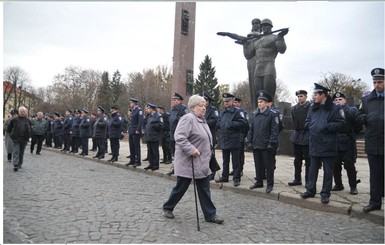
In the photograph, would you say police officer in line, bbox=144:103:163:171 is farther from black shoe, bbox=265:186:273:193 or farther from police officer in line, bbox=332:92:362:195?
police officer in line, bbox=332:92:362:195

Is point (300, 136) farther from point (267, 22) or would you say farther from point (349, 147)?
point (267, 22)

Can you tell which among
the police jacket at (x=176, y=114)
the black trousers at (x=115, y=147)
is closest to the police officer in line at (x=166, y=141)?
the black trousers at (x=115, y=147)

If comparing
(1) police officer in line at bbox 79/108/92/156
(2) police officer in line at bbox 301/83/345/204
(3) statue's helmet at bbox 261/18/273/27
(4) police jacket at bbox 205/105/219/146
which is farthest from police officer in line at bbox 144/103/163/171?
(1) police officer in line at bbox 79/108/92/156

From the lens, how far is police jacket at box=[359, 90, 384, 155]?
5090 millimetres

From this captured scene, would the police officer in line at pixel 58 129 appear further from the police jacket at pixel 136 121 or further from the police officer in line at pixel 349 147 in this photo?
the police officer in line at pixel 349 147

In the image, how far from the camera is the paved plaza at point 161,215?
424 cm

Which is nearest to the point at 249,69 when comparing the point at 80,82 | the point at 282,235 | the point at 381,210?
the point at 381,210

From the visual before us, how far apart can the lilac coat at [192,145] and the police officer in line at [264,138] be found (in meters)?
2.05

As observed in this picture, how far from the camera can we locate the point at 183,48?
18.6 metres

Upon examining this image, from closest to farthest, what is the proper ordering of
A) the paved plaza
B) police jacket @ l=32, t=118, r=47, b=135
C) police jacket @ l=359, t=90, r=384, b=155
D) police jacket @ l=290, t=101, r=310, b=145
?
the paved plaza → police jacket @ l=359, t=90, r=384, b=155 → police jacket @ l=290, t=101, r=310, b=145 → police jacket @ l=32, t=118, r=47, b=135

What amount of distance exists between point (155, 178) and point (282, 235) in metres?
5.37

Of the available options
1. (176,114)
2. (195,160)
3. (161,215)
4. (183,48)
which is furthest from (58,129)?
(195,160)

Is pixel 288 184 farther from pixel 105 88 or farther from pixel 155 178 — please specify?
pixel 105 88

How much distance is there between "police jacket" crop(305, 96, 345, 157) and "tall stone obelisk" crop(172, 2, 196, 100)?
42.7 feet
